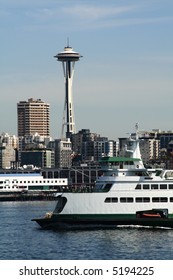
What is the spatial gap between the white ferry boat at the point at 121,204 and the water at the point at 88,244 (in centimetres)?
92

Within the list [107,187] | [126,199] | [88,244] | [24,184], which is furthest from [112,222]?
[24,184]

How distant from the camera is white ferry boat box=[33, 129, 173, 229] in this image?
5312 centimetres

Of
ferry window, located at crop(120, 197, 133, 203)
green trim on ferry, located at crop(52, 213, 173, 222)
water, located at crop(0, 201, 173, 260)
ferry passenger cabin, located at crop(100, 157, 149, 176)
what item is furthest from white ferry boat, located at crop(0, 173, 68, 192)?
ferry window, located at crop(120, 197, 133, 203)

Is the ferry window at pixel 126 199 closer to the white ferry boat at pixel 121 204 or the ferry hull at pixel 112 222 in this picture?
the white ferry boat at pixel 121 204

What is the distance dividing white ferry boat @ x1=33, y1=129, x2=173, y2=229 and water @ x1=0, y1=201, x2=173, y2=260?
92cm

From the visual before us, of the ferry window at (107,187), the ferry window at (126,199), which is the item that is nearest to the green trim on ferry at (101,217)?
the ferry window at (126,199)

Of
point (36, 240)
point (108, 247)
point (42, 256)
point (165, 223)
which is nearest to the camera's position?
point (42, 256)

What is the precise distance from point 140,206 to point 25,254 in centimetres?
1386

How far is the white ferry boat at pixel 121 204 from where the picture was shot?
174 feet

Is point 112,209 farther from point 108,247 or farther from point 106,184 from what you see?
point 108,247
